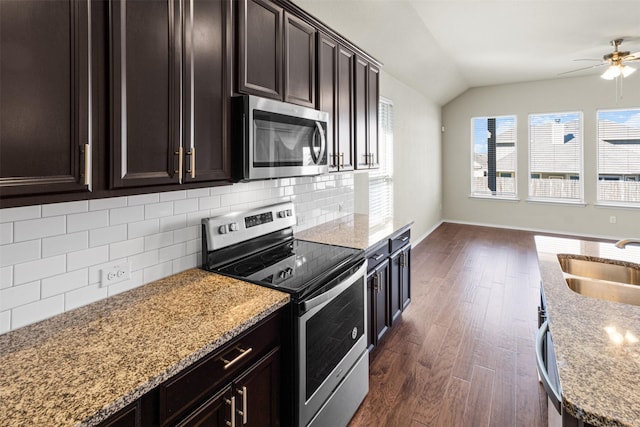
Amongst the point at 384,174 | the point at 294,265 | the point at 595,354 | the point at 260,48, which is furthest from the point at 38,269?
the point at 384,174

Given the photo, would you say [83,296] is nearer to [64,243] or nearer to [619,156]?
[64,243]

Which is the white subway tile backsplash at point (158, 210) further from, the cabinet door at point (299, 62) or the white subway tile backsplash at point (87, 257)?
the cabinet door at point (299, 62)

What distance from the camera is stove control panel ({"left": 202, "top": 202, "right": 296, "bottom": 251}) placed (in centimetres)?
183

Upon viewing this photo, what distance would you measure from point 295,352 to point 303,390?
19cm

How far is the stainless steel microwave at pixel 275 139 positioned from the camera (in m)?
1.63

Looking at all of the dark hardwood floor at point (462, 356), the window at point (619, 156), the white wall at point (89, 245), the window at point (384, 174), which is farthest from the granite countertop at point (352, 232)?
the window at point (619, 156)

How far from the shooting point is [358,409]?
7.00 feet

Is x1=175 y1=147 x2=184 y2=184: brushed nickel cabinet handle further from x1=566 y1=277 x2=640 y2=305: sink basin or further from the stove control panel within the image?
x1=566 y1=277 x2=640 y2=305: sink basin

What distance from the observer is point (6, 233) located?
3.84ft

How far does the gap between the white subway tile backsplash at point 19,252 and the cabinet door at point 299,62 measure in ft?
4.47

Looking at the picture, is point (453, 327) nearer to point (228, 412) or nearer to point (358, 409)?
point (358, 409)

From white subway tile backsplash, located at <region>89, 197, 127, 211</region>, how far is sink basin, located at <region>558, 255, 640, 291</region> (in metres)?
2.34

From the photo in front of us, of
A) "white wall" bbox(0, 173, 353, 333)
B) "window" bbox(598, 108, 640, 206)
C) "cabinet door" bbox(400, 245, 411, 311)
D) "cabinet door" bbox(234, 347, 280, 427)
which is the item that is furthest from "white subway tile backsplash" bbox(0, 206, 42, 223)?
"window" bbox(598, 108, 640, 206)

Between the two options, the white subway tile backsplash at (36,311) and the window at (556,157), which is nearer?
the white subway tile backsplash at (36,311)
